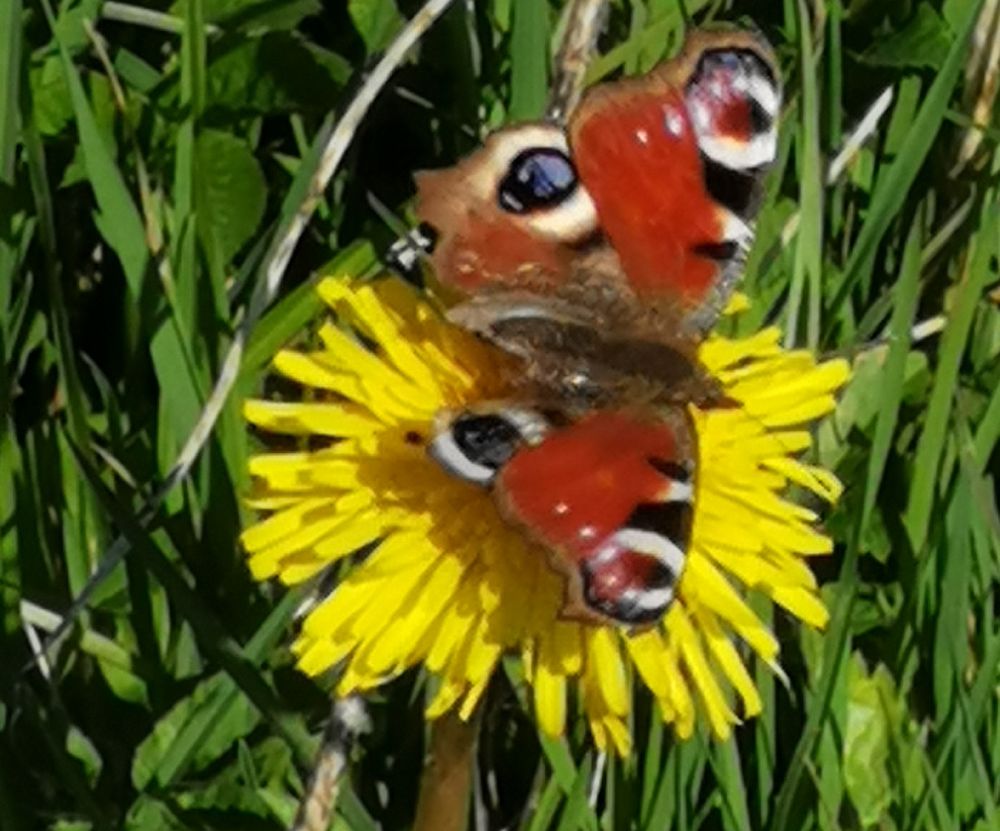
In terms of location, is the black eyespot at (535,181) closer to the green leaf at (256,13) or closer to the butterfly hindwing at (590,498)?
the butterfly hindwing at (590,498)

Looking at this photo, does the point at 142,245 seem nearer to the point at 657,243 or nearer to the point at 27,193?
the point at 27,193

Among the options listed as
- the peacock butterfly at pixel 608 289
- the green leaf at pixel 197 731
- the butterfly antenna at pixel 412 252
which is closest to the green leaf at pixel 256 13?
the butterfly antenna at pixel 412 252

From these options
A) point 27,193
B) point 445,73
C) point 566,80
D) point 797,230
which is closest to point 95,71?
point 27,193

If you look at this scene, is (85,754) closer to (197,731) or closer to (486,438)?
(197,731)

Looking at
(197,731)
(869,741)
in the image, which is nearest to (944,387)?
(869,741)

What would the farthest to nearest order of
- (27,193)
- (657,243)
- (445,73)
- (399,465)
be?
1. (445,73)
2. (27,193)
3. (657,243)
4. (399,465)

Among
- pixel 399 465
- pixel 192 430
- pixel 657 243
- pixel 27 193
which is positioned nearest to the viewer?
pixel 399 465
